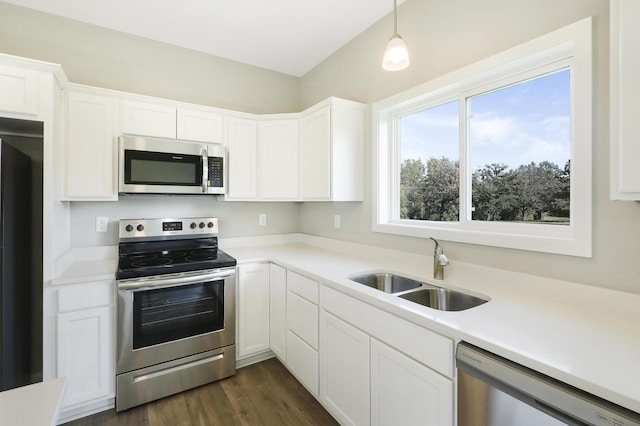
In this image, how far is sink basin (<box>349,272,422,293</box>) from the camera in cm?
197

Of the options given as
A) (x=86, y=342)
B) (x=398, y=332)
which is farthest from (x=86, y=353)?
(x=398, y=332)

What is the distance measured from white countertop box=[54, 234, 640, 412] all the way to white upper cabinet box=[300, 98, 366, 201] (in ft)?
2.18

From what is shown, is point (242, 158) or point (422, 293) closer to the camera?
point (422, 293)

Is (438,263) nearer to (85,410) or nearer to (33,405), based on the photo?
(33,405)

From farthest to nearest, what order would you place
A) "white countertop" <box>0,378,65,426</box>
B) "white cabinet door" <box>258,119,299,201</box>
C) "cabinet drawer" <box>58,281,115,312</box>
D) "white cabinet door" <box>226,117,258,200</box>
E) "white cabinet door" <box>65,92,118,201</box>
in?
"white cabinet door" <box>258,119,299,201</box>
"white cabinet door" <box>226,117,258,200</box>
"white cabinet door" <box>65,92,118,201</box>
"cabinet drawer" <box>58,281,115,312</box>
"white countertop" <box>0,378,65,426</box>

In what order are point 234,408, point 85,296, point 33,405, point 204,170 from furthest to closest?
point 204,170
point 234,408
point 85,296
point 33,405

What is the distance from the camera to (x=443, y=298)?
173 cm

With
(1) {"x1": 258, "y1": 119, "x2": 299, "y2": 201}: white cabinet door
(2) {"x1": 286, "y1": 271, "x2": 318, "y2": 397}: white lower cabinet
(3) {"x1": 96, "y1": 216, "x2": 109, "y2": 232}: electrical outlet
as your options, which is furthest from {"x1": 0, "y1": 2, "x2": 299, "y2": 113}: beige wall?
(2) {"x1": 286, "y1": 271, "x2": 318, "y2": 397}: white lower cabinet

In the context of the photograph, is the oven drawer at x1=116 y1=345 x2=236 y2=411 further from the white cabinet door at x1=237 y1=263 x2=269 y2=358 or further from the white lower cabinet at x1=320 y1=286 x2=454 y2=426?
the white lower cabinet at x1=320 y1=286 x2=454 y2=426

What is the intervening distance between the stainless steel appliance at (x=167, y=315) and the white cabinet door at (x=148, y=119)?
0.71m

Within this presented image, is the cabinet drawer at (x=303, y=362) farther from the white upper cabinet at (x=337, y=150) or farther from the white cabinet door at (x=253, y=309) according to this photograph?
the white upper cabinet at (x=337, y=150)

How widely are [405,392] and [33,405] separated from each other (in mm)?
1277

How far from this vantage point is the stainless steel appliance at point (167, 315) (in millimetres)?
2005

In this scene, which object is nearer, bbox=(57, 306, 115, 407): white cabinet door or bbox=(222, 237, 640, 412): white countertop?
bbox=(222, 237, 640, 412): white countertop
